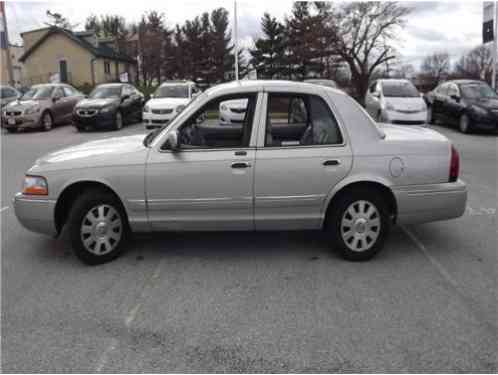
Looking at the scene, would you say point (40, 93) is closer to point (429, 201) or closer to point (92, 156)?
point (92, 156)

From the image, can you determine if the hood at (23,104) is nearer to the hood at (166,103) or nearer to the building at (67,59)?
the hood at (166,103)

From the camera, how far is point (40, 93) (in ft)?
59.2

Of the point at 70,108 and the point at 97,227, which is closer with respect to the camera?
the point at 97,227

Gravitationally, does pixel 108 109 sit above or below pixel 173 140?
above

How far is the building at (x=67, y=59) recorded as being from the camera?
47.5 m

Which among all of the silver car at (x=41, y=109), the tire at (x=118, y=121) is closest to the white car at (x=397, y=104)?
the tire at (x=118, y=121)

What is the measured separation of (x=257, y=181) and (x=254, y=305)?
3.95 ft

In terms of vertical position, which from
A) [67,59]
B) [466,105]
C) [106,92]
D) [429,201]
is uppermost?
[67,59]

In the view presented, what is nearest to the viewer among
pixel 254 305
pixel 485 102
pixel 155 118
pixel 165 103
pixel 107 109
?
pixel 254 305

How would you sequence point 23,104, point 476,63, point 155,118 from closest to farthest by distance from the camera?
1. point 155,118
2. point 23,104
3. point 476,63

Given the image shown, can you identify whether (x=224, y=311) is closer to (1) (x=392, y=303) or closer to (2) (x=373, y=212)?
(1) (x=392, y=303)

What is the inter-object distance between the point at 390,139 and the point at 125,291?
9.42ft

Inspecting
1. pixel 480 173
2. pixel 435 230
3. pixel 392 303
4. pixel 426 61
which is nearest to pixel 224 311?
pixel 392 303

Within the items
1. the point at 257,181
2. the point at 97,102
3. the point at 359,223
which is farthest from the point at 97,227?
the point at 97,102
